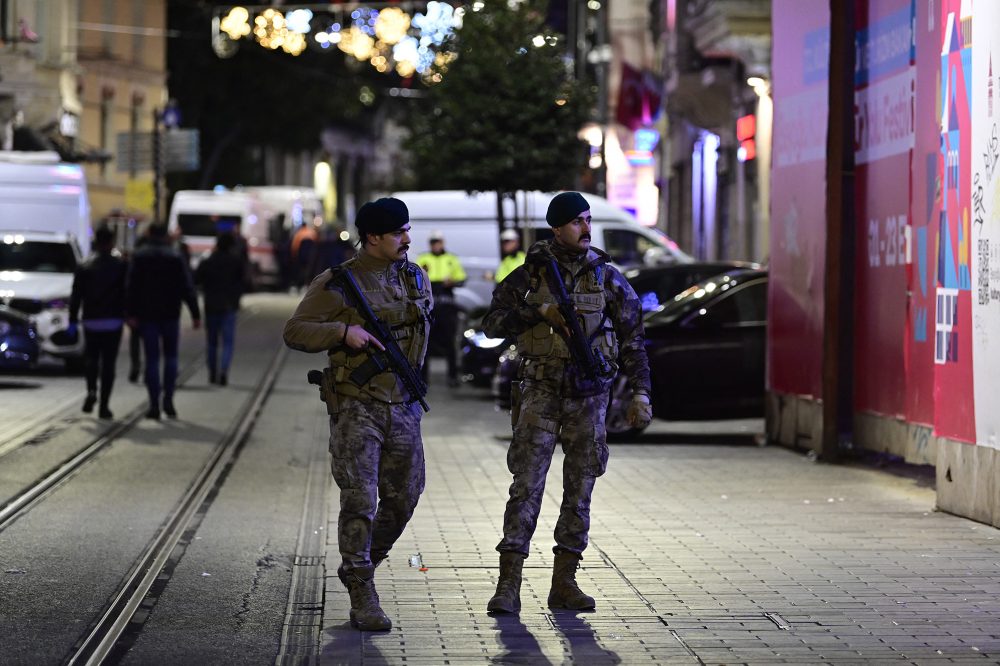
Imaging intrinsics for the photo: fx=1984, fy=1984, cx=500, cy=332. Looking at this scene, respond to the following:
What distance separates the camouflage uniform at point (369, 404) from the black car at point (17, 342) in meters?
14.3

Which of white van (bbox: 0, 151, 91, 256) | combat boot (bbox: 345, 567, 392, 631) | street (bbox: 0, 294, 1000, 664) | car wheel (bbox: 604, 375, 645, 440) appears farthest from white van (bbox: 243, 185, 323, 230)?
combat boot (bbox: 345, 567, 392, 631)

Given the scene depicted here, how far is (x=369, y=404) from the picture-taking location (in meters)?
7.93

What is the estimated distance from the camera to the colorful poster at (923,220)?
13.0m

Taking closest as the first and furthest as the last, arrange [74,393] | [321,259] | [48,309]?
[74,393]
[48,309]
[321,259]

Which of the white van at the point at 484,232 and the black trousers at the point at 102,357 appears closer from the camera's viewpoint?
the black trousers at the point at 102,357

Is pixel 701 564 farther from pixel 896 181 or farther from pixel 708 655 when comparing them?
pixel 896 181

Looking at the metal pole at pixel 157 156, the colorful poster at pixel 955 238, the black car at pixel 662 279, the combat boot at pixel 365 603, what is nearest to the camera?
the combat boot at pixel 365 603

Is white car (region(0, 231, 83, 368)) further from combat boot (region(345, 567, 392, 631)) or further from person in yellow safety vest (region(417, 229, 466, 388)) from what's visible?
combat boot (region(345, 567, 392, 631))

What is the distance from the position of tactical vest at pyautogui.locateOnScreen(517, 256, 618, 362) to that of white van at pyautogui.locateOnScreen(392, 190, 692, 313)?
18.8m

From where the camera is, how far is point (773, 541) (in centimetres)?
1059

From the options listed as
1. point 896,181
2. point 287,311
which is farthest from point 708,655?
point 287,311

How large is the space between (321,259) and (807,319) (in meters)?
33.3

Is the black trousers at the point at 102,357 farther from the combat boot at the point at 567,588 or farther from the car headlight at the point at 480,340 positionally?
the combat boot at the point at 567,588

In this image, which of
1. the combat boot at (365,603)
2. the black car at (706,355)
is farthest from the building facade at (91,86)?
the combat boot at (365,603)
